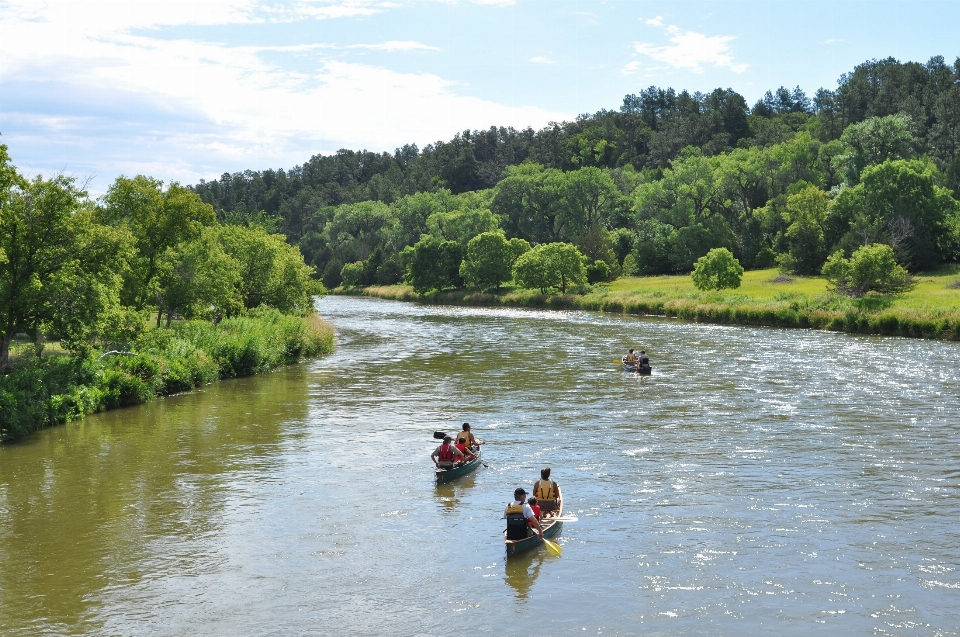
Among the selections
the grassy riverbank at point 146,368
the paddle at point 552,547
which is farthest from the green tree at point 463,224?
the paddle at point 552,547

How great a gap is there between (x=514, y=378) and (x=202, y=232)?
2514cm

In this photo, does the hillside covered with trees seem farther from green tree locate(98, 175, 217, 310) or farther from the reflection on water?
the reflection on water

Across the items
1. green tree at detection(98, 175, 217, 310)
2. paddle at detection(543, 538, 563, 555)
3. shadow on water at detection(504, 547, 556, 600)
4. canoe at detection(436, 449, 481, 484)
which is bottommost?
shadow on water at detection(504, 547, 556, 600)

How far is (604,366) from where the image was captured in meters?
56.1

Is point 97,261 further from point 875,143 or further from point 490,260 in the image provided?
point 875,143

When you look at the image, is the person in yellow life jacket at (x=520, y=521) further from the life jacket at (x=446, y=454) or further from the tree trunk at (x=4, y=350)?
the tree trunk at (x=4, y=350)

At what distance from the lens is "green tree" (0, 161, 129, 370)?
36.2m

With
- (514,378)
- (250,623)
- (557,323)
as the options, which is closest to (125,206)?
(514,378)

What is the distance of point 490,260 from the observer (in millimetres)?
136500

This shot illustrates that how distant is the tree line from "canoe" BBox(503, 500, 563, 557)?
77.0ft

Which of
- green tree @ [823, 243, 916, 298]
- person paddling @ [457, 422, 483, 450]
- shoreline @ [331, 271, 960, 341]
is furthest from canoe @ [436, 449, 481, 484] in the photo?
green tree @ [823, 243, 916, 298]

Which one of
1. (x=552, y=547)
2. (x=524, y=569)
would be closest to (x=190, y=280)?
(x=552, y=547)

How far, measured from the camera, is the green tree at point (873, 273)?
78938mm

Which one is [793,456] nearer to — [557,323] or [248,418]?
[248,418]
